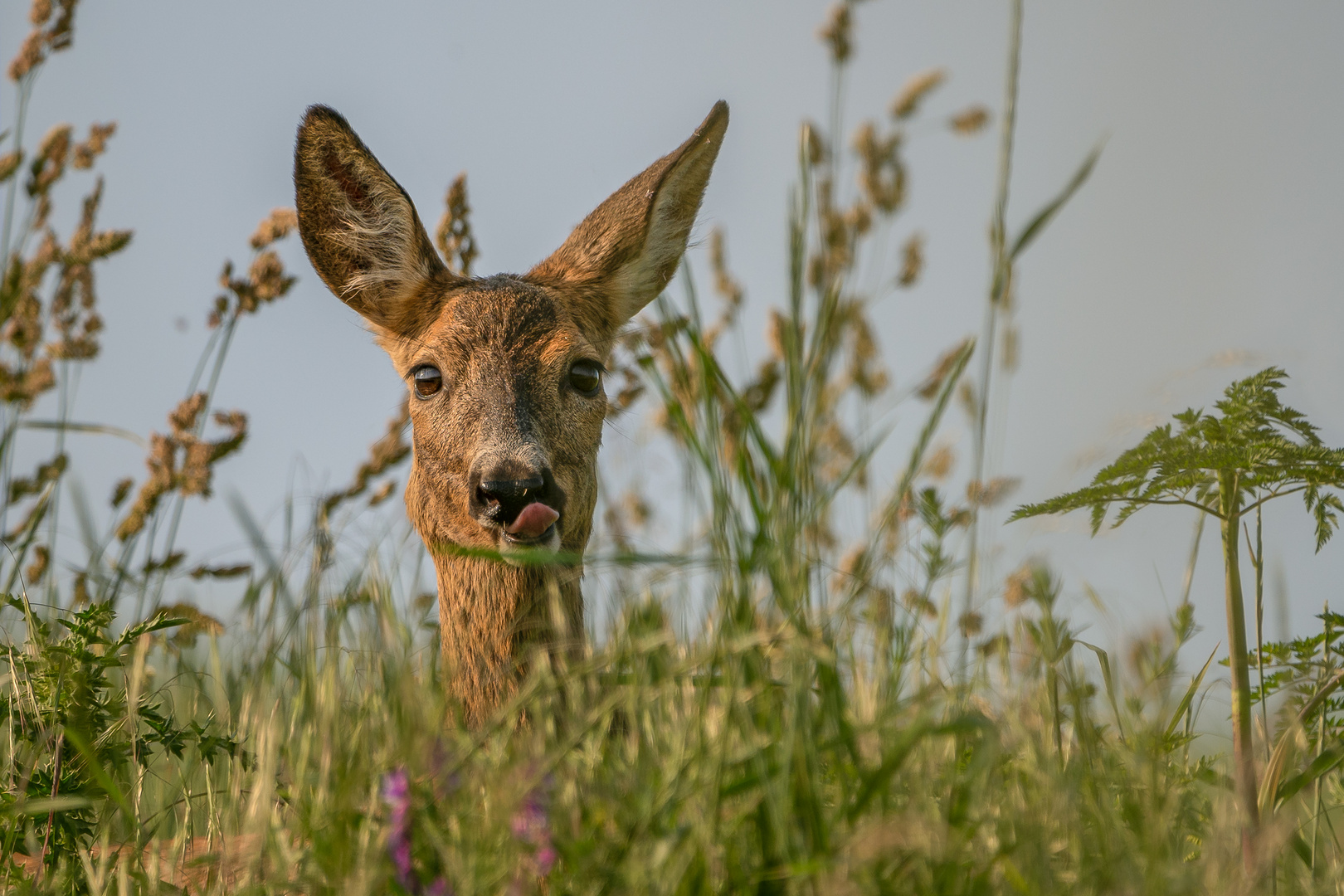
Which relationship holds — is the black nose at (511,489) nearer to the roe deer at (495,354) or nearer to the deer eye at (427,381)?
the roe deer at (495,354)

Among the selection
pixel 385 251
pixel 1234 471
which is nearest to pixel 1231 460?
pixel 1234 471

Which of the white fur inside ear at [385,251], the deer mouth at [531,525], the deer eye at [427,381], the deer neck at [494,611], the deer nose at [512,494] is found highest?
the white fur inside ear at [385,251]

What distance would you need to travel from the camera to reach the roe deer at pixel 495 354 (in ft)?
10.3


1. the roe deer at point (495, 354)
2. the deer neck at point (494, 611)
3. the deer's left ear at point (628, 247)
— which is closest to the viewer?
the roe deer at point (495, 354)

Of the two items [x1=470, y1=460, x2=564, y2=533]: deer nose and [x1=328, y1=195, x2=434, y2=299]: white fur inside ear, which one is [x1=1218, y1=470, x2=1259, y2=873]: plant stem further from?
[x1=328, y1=195, x2=434, y2=299]: white fur inside ear

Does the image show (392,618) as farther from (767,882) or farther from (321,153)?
(321,153)

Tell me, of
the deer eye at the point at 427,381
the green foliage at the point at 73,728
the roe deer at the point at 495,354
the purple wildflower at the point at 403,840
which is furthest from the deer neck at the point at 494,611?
the purple wildflower at the point at 403,840

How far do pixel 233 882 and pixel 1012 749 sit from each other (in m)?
1.54

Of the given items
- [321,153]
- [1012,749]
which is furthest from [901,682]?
[321,153]

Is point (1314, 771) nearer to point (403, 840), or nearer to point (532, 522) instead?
point (403, 840)

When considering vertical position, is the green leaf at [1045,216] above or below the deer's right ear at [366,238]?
below

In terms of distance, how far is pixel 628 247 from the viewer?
4211 millimetres

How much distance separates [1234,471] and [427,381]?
7.88 ft

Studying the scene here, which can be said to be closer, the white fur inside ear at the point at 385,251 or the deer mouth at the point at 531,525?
the deer mouth at the point at 531,525
